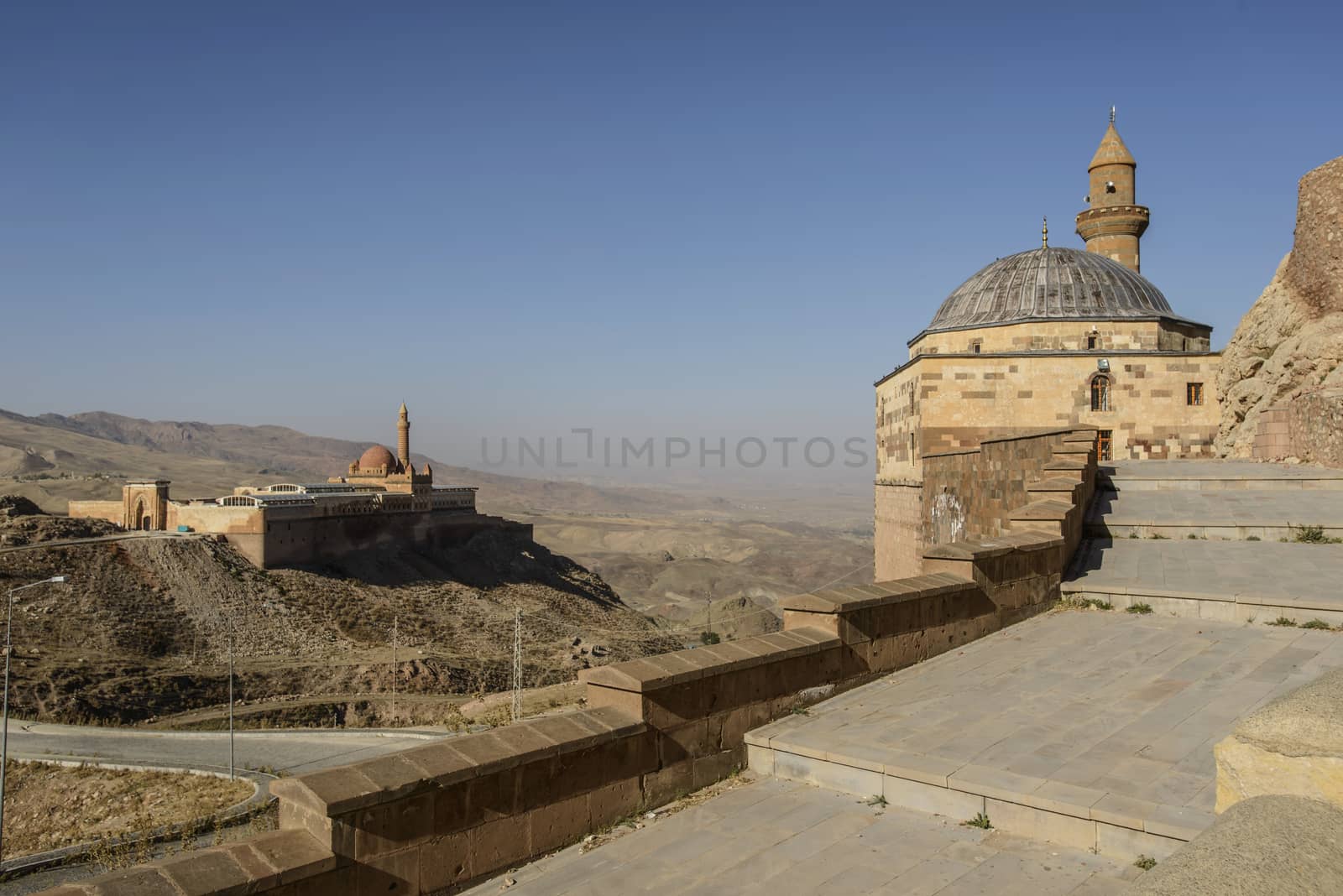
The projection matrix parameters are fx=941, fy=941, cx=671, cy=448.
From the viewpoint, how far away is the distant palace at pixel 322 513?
50594mm

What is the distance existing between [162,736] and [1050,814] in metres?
36.8

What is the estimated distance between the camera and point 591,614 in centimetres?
6234

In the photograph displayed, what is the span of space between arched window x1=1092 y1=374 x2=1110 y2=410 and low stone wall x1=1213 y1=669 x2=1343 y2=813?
2149cm

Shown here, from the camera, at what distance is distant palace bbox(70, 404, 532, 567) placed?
50594 millimetres

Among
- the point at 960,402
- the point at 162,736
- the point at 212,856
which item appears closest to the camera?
the point at 212,856

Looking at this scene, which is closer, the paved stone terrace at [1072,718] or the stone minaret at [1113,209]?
the paved stone terrace at [1072,718]

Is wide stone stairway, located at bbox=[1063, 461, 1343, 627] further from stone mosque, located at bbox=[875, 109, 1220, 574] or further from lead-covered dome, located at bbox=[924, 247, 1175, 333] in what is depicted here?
lead-covered dome, located at bbox=[924, 247, 1175, 333]

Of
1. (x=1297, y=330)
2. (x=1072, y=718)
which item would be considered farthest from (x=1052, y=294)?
(x=1072, y=718)

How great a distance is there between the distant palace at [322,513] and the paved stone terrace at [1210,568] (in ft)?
155

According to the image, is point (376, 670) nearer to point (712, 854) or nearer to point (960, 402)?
point (960, 402)

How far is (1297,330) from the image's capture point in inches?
816

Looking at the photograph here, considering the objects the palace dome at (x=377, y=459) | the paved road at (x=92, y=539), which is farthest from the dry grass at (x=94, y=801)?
the palace dome at (x=377, y=459)

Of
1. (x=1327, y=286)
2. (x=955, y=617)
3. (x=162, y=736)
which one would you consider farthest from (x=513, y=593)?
(x=955, y=617)

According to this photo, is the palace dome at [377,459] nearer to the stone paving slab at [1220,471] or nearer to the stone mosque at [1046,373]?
the stone mosque at [1046,373]
